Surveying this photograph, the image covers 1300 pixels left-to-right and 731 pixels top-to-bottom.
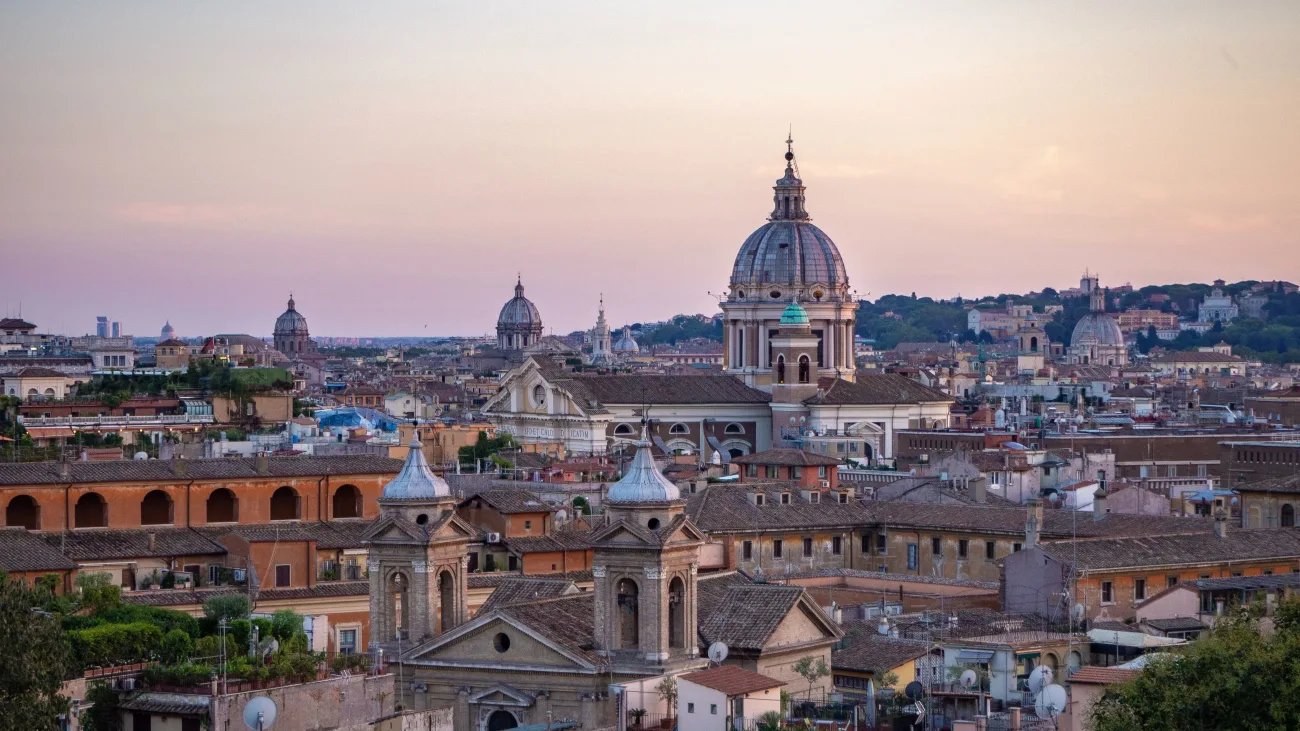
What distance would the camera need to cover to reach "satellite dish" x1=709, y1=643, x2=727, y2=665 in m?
26.0

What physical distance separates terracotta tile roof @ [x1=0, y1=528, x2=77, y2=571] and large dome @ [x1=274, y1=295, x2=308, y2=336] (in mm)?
160074

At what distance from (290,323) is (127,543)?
15902 centimetres

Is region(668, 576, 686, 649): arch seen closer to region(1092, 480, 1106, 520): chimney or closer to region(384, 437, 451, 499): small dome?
region(384, 437, 451, 499): small dome

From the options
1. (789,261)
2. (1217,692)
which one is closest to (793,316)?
(789,261)

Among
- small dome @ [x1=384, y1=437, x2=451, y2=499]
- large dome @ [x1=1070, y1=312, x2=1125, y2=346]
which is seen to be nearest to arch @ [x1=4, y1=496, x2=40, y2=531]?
small dome @ [x1=384, y1=437, x2=451, y2=499]

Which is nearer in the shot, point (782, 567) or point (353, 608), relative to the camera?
point (353, 608)

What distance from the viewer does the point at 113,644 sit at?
28766 millimetres

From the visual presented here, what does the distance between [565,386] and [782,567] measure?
3201cm

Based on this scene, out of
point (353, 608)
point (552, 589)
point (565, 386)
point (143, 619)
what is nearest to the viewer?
point (552, 589)

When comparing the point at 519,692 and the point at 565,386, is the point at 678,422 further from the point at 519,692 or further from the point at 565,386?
the point at 519,692

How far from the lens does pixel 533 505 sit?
3903 centimetres

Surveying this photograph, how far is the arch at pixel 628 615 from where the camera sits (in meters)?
25.9

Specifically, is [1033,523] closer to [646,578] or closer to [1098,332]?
[646,578]

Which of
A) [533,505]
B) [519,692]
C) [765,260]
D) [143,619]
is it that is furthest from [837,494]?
[765,260]
